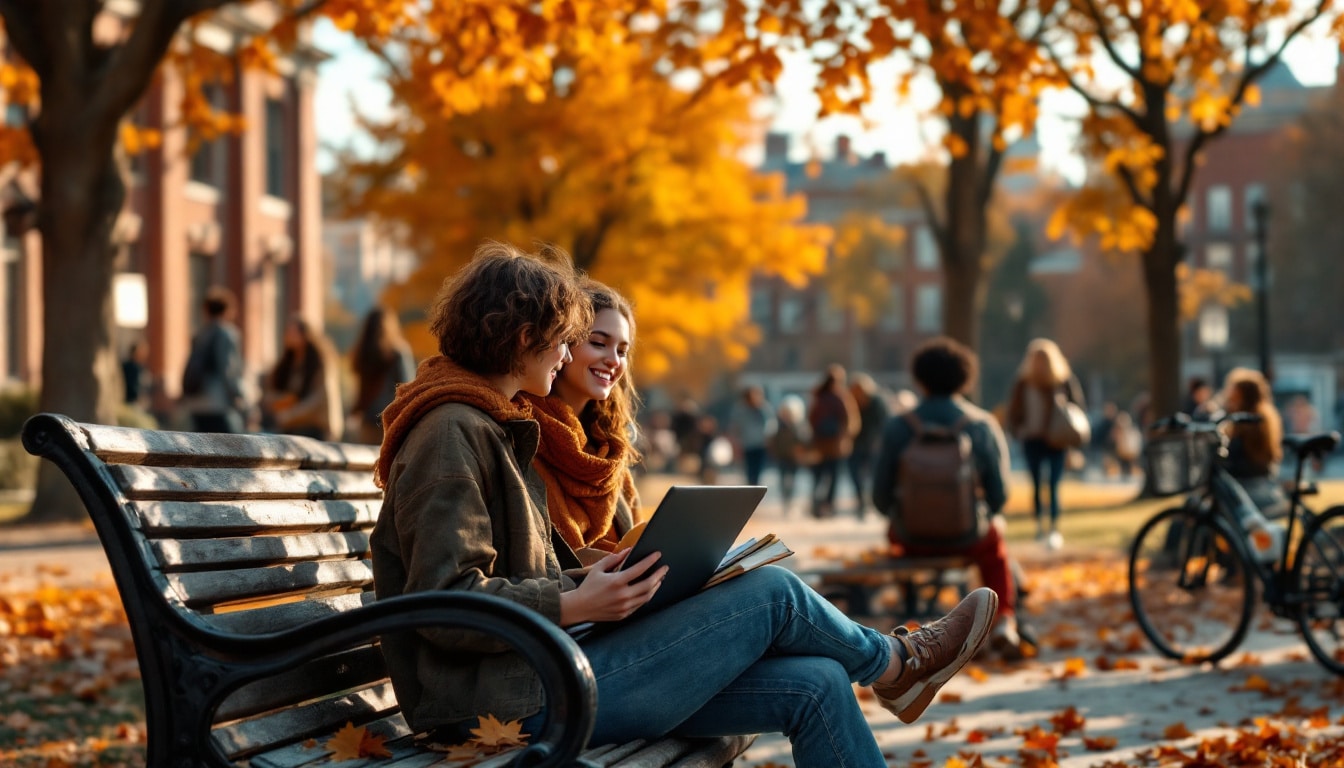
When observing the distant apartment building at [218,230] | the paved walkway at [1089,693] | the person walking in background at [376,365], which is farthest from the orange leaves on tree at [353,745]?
the distant apartment building at [218,230]

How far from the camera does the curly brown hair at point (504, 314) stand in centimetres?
362

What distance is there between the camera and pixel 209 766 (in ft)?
10.8

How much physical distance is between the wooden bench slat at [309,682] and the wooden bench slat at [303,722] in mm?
23

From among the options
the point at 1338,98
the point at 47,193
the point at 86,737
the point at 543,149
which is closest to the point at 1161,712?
the point at 86,737

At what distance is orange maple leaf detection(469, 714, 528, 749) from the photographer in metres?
3.46

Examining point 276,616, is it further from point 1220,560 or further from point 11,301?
point 11,301

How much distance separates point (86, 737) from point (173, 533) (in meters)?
3.19

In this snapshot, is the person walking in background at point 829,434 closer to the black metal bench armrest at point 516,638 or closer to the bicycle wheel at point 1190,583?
Result: the bicycle wheel at point 1190,583

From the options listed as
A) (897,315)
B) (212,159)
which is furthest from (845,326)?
(212,159)

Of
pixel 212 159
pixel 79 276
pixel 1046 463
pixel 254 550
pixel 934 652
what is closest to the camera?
pixel 254 550

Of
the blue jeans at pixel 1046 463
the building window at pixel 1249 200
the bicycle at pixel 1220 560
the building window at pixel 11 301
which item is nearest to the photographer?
the bicycle at pixel 1220 560

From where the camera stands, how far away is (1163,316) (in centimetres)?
1967

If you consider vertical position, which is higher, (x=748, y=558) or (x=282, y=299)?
(x=282, y=299)

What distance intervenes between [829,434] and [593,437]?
708 inches
